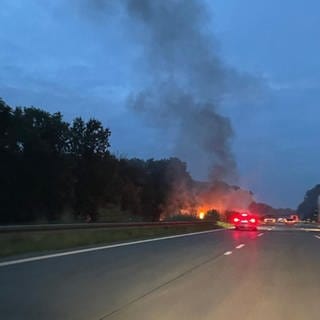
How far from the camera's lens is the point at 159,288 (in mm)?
13219

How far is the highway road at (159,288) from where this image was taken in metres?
10.3

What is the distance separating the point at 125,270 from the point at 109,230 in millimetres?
16336

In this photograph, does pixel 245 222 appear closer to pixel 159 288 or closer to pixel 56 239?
pixel 56 239

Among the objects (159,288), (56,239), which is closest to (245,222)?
(56,239)

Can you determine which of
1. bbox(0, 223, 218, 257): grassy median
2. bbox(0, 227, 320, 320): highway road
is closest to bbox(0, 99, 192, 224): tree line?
bbox(0, 223, 218, 257): grassy median

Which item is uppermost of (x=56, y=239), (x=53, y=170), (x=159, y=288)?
(x=53, y=170)

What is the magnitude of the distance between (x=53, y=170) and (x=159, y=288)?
186 ft

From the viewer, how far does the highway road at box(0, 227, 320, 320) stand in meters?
10.3

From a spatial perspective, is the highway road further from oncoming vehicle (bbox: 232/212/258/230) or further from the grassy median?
oncoming vehicle (bbox: 232/212/258/230)

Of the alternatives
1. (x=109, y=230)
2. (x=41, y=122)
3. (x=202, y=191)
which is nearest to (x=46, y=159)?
(x=41, y=122)

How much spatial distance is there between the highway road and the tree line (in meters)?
45.2

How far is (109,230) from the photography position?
32.7 metres

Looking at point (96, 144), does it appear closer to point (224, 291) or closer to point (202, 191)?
point (202, 191)

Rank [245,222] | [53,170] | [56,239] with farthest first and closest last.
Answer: [53,170] → [245,222] → [56,239]
